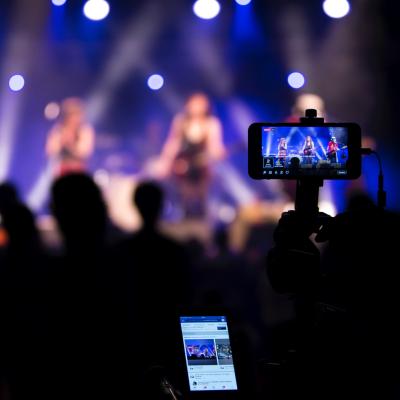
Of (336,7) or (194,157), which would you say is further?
(194,157)

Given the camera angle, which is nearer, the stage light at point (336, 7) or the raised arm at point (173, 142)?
the stage light at point (336, 7)

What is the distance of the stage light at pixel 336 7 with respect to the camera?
24.7 ft

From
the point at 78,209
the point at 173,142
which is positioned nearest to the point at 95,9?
the point at 173,142

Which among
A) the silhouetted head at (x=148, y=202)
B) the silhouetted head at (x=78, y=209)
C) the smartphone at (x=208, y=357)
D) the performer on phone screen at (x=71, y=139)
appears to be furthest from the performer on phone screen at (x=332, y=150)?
the performer on phone screen at (x=71, y=139)

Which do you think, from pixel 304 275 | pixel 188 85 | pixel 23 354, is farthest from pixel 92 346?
pixel 188 85

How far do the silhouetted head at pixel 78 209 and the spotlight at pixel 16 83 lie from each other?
6.16m

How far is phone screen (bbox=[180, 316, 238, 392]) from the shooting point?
5.79 feet

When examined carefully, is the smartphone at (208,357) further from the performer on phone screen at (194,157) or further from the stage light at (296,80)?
the stage light at (296,80)

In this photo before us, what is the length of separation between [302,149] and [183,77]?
6.12m

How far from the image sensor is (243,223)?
7.51m

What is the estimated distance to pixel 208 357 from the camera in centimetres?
179

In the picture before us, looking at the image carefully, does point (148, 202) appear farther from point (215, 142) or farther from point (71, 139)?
point (71, 139)

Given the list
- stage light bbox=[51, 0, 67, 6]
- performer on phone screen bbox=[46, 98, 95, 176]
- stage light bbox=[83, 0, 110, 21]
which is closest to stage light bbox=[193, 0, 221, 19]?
stage light bbox=[83, 0, 110, 21]

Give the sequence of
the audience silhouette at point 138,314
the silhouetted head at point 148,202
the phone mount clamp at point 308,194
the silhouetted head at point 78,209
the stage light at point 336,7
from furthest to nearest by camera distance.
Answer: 1. the stage light at point 336,7
2. the silhouetted head at point 148,202
3. the silhouetted head at point 78,209
4. the phone mount clamp at point 308,194
5. the audience silhouette at point 138,314
